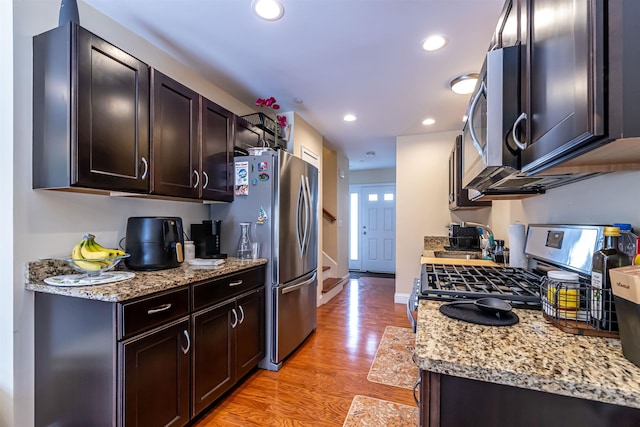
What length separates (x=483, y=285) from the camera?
1.35m

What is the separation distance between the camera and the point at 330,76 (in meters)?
2.51

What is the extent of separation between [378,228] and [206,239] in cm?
517

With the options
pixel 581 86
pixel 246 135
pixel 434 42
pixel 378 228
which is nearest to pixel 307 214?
pixel 246 135

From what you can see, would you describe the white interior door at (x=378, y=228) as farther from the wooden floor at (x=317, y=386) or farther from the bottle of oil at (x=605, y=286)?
the bottle of oil at (x=605, y=286)

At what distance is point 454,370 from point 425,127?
3.68m

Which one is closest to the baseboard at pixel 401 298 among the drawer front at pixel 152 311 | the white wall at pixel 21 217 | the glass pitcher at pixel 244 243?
the glass pitcher at pixel 244 243

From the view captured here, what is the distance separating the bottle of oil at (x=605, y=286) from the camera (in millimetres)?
815

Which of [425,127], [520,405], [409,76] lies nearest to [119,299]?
[520,405]

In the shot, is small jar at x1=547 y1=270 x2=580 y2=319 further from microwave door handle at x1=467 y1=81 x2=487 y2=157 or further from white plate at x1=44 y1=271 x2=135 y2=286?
white plate at x1=44 y1=271 x2=135 y2=286

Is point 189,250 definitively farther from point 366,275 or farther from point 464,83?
point 366,275

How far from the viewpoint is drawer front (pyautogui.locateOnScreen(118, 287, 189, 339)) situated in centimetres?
131

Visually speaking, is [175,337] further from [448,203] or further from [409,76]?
[448,203]

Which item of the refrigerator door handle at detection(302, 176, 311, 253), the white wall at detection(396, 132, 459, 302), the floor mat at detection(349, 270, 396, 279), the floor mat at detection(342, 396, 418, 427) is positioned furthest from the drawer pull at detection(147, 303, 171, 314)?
the floor mat at detection(349, 270, 396, 279)

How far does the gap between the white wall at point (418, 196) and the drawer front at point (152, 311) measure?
3346mm
